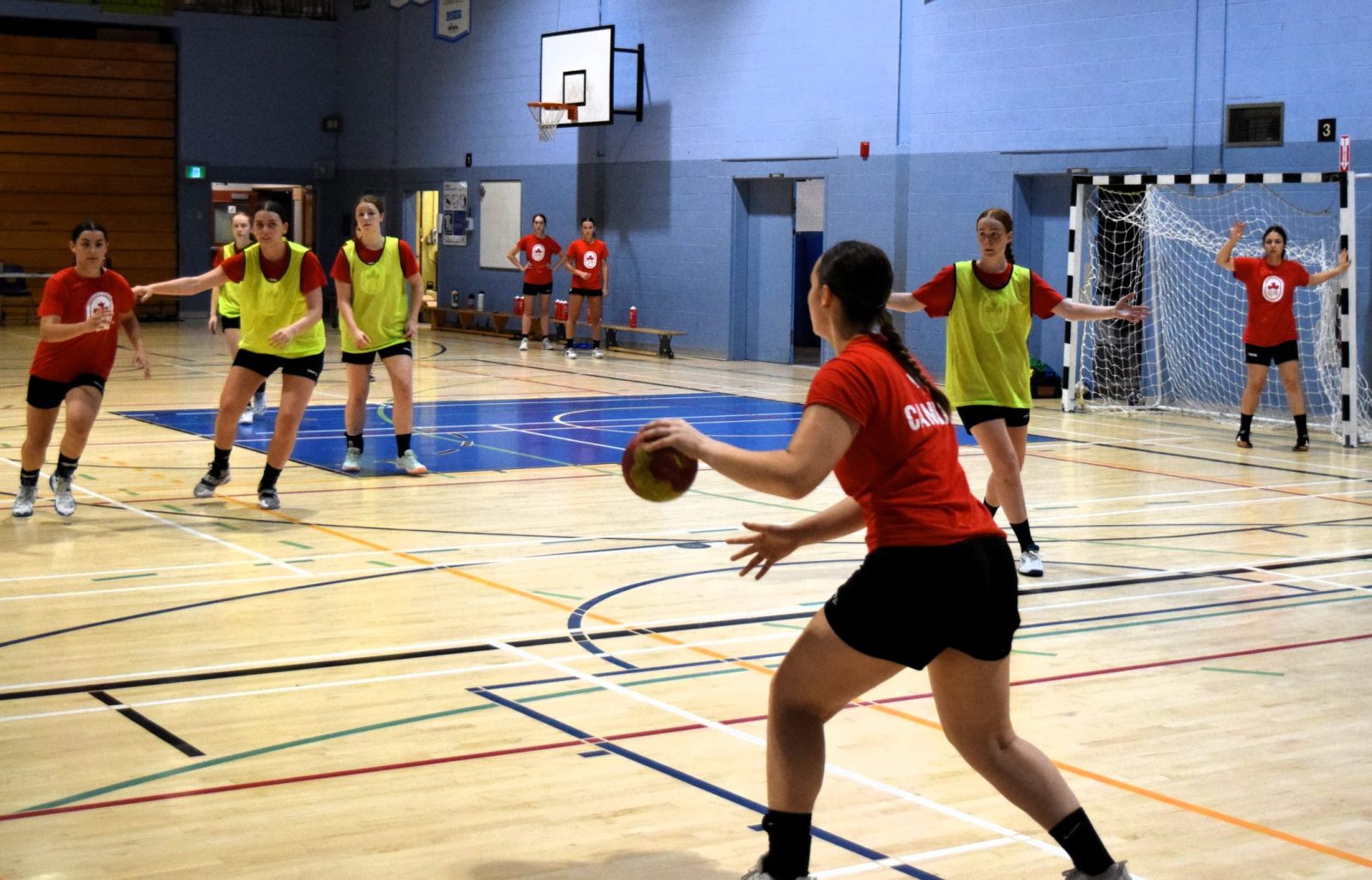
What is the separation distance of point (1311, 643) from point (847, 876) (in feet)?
11.1

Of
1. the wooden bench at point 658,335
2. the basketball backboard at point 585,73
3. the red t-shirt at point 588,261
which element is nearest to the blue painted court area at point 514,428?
the wooden bench at point 658,335

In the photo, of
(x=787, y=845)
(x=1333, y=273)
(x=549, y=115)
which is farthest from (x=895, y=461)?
(x=549, y=115)

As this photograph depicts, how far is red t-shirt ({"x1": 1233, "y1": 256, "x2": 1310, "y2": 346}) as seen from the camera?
1332cm

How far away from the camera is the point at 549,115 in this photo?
23.8 meters

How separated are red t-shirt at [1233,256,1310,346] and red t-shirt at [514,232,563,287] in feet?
36.2

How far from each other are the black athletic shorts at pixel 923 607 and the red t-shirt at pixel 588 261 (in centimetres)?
1856

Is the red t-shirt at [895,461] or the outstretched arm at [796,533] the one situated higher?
the red t-shirt at [895,461]

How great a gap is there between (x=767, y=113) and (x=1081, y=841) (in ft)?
59.5

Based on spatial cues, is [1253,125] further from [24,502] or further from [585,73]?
[24,502]

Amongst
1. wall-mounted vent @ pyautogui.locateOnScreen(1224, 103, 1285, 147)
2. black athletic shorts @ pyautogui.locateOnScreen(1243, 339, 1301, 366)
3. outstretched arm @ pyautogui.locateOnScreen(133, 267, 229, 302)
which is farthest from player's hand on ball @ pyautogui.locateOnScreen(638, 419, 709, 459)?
wall-mounted vent @ pyautogui.locateOnScreen(1224, 103, 1285, 147)

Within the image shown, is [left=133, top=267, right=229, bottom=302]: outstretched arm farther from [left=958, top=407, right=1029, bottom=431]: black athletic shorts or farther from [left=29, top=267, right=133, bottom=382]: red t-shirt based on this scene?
[left=958, top=407, right=1029, bottom=431]: black athletic shorts

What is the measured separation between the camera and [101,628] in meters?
6.45

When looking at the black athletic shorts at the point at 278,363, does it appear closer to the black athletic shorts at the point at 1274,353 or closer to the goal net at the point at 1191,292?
the black athletic shorts at the point at 1274,353

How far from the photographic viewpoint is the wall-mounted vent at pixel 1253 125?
15320 mm
